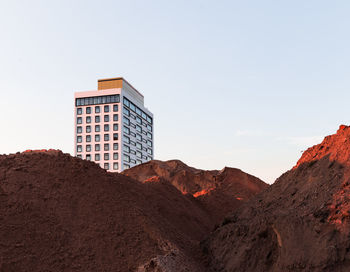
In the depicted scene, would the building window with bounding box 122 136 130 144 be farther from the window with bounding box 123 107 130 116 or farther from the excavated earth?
the excavated earth

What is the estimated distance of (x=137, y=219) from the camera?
902 centimetres

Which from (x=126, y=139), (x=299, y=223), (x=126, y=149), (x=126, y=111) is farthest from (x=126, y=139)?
(x=299, y=223)

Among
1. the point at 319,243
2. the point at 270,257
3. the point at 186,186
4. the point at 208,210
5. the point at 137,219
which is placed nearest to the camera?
the point at 319,243

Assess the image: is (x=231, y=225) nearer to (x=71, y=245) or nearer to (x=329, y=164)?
(x=329, y=164)

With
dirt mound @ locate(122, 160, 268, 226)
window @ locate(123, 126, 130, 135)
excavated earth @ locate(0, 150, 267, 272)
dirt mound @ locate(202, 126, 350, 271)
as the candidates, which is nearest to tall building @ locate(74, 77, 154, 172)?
window @ locate(123, 126, 130, 135)

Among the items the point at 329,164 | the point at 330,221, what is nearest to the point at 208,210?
the point at 329,164

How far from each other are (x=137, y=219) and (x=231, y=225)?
→ 8.55 feet

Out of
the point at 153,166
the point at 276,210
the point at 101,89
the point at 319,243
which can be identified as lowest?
the point at 319,243

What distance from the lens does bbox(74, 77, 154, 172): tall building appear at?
269 feet

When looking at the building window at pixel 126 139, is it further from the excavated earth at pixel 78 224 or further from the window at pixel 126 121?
the excavated earth at pixel 78 224

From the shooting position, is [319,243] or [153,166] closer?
[319,243]

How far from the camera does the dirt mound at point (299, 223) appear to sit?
19.9 ft

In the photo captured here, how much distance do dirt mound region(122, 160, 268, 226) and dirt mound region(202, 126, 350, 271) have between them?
7.93m

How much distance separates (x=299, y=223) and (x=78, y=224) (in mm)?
5418
